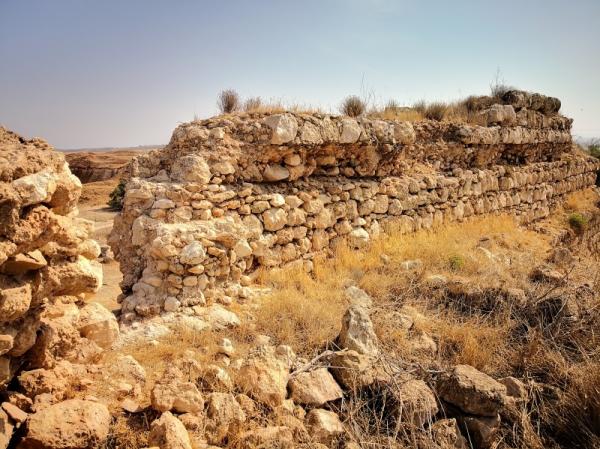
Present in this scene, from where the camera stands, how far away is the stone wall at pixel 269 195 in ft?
13.4

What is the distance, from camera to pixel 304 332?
3500mm

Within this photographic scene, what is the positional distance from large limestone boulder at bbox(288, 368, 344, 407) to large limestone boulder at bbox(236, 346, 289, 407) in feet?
0.27

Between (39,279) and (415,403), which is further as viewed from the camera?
(415,403)

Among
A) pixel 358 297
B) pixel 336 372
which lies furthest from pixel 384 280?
pixel 336 372

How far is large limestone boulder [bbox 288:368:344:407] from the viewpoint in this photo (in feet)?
8.37

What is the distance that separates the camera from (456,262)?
5262 millimetres

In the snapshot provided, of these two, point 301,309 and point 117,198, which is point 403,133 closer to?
point 301,309

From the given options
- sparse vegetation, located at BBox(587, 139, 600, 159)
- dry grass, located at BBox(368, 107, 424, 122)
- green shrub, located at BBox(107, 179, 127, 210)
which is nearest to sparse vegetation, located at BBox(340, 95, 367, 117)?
dry grass, located at BBox(368, 107, 424, 122)

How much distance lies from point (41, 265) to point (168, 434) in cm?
105

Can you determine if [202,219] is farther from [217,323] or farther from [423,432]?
[423,432]

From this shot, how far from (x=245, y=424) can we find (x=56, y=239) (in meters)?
1.48

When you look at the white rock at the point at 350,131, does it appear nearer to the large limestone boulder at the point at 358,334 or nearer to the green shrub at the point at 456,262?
the green shrub at the point at 456,262

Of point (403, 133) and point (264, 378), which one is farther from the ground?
point (403, 133)

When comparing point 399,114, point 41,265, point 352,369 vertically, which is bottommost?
point 352,369
